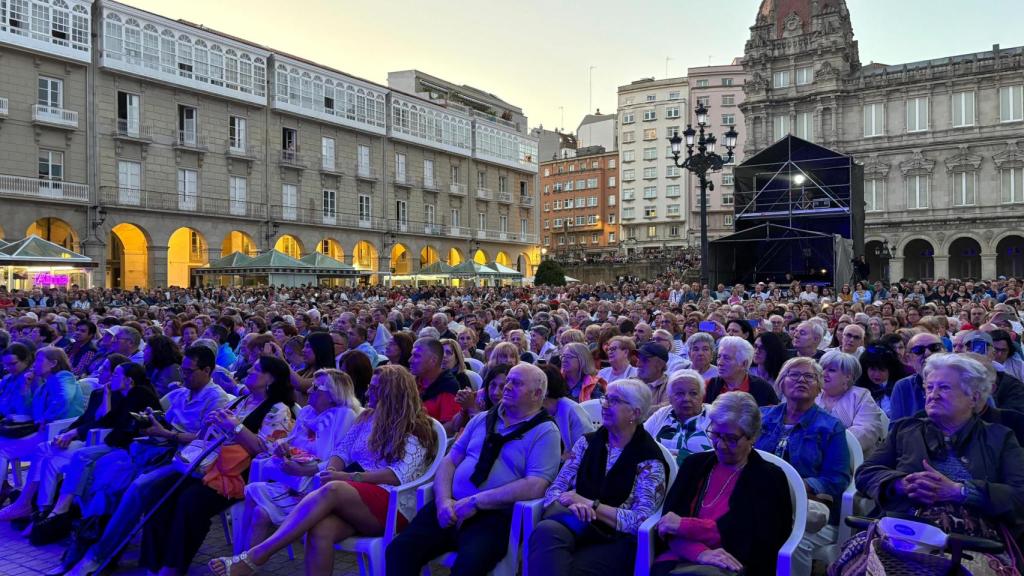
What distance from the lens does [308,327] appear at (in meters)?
11.8

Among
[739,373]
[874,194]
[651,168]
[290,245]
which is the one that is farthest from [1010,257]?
[739,373]

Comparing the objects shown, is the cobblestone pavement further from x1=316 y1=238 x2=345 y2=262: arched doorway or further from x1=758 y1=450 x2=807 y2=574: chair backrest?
x1=316 y1=238 x2=345 y2=262: arched doorway

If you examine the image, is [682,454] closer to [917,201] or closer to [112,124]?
[112,124]

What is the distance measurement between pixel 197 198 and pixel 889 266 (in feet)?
145

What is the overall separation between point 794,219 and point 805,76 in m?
24.7

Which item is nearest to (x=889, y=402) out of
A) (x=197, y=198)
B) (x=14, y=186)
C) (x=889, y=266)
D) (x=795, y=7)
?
(x=14, y=186)

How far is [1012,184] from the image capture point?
48062mm

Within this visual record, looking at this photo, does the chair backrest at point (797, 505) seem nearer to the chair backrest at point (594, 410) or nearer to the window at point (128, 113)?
the chair backrest at point (594, 410)

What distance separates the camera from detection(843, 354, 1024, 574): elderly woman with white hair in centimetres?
346

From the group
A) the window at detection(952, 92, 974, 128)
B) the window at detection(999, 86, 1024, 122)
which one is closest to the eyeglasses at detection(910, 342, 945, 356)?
the window at detection(952, 92, 974, 128)

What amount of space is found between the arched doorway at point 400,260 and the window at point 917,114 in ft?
114

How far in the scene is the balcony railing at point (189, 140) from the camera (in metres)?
36.9

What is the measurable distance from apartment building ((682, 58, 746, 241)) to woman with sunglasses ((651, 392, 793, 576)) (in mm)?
71853

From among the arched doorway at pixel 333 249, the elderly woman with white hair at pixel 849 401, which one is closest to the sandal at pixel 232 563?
the elderly woman with white hair at pixel 849 401
